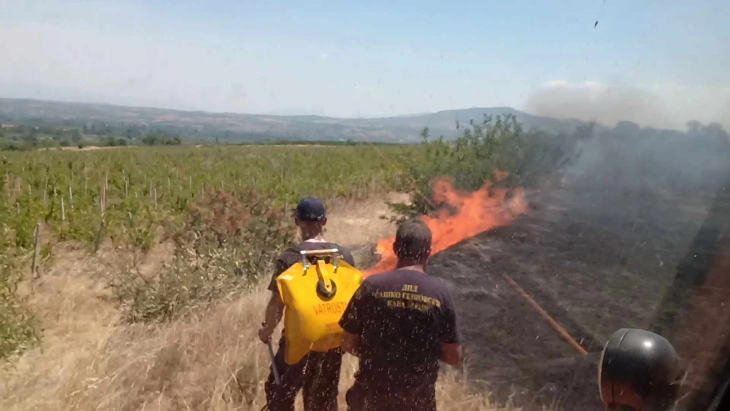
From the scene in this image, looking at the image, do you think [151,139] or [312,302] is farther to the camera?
[151,139]

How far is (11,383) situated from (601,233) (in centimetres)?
820

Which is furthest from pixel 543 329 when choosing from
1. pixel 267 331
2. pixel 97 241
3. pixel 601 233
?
pixel 97 241

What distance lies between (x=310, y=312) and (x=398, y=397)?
0.72 m

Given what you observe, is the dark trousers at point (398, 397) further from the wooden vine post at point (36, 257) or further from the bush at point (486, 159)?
the bush at point (486, 159)

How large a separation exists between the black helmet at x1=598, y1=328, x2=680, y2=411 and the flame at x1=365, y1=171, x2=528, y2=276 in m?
8.04

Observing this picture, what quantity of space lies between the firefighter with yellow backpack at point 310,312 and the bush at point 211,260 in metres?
3.51

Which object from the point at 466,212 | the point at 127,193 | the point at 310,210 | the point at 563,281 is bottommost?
the point at 127,193

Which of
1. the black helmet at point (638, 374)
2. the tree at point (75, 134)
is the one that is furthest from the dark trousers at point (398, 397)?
the tree at point (75, 134)

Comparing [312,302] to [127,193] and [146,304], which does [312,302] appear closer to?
[146,304]

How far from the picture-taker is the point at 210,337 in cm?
587

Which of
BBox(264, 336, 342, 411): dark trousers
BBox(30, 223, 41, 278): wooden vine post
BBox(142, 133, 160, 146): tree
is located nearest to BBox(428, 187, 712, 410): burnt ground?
BBox(264, 336, 342, 411): dark trousers

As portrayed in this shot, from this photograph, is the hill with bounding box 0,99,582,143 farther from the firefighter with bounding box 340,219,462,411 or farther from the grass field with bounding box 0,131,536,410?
the firefighter with bounding box 340,219,462,411

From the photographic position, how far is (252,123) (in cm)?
6269

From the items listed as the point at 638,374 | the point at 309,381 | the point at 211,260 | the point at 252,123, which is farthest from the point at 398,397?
the point at 252,123
